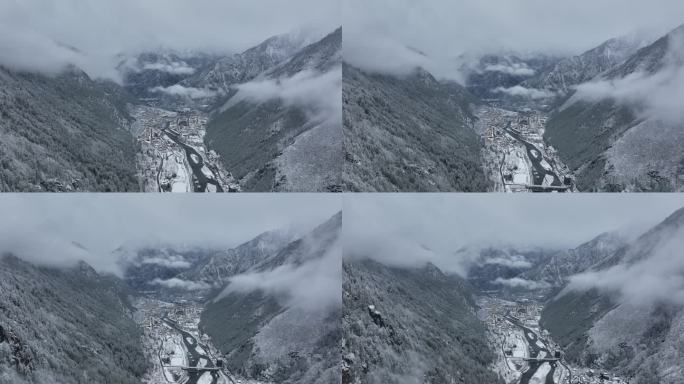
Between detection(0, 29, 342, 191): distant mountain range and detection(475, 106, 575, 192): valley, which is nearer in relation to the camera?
detection(0, 29, 342, 191): distant mountain range

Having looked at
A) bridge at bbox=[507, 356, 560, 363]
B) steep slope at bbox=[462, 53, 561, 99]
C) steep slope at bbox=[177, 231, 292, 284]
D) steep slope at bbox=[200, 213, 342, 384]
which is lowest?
bridge at bbox=[507, 356, 560, 363]

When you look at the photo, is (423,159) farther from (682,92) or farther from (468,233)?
(682,92)

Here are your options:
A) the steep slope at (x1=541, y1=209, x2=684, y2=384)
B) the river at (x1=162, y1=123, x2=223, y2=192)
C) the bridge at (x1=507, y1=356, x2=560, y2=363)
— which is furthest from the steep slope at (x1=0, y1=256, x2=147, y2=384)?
the steep slope at (x1=541, y1=209, x2=684, y2=384)

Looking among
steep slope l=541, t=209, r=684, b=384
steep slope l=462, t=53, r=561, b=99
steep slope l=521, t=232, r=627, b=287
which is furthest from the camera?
steep slope l=462, t=53, r=561, b=99

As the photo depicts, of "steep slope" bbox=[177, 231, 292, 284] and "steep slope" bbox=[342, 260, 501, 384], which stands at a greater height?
"steep slope" bbox=[177, 231, 292, 284]

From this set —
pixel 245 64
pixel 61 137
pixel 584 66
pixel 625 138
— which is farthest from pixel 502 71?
pixel 61 137

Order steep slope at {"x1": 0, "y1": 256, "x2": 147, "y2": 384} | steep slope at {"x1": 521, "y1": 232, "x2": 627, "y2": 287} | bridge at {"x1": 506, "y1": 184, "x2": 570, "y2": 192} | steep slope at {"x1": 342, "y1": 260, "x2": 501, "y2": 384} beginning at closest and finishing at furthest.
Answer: steep slope at {"x1": 0, "y1": 256, "x2": 147, "y2": 384}
steep slope at {"x1": 342, "y1": 260, "x2": 501, "y2": 384}
bridge at {"x1": 506, "y1": 184, "x2": 570, "y2": 192}
steep slope at {"x1": 521, "y1": 232, "x2": 627, "y2": 287}

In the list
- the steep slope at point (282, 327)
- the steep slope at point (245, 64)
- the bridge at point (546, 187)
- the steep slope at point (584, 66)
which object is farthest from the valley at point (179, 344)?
the steep slope at point (584, 66)

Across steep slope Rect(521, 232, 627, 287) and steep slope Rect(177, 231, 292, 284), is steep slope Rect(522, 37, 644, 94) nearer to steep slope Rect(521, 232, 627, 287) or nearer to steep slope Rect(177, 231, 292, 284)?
steep slope Rect(521, 232, 627, 287)
